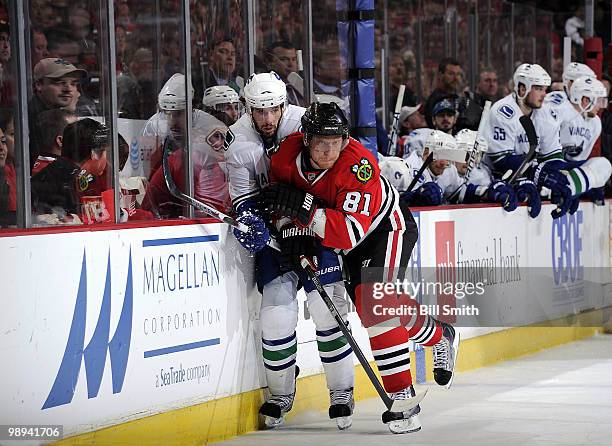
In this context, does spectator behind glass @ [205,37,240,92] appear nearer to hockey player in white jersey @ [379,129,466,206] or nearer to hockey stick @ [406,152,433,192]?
hockey player in white jersey @ [379,129,466,206]

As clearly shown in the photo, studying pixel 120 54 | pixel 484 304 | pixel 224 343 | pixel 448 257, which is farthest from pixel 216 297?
pixel 484 304

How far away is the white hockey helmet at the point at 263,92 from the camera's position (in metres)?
5.57

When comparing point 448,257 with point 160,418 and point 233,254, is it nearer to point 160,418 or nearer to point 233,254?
point 233,254

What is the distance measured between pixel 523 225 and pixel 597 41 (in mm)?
2061

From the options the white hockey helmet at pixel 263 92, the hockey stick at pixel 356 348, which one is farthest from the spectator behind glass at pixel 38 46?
the hockey stick at pixel 356 348

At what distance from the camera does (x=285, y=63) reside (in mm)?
6543

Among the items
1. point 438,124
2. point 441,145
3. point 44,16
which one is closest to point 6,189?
point 44,16

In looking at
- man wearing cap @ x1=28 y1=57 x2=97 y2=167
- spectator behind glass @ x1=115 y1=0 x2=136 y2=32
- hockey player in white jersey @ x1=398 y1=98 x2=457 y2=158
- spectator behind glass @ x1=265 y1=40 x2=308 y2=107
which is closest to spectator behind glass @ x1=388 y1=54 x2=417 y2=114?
hockey player in white jersey @ x1=398 y1=98 x2=457 y2=158

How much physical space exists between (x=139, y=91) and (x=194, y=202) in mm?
513

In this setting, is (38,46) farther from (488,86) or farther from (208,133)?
(488,86)

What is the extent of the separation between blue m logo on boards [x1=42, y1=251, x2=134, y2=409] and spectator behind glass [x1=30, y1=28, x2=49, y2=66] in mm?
809

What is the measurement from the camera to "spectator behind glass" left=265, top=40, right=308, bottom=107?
6.39 meters

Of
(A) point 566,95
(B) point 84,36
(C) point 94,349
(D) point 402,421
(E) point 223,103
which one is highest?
(B) point 84,36

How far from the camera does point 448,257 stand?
717 centimetres
